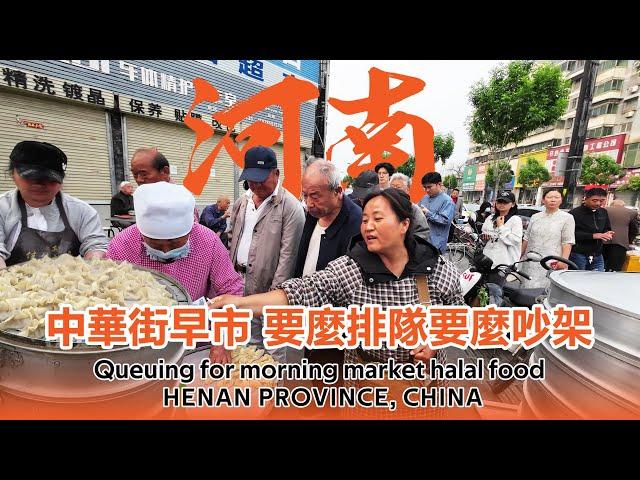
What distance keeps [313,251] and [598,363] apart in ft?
5.18

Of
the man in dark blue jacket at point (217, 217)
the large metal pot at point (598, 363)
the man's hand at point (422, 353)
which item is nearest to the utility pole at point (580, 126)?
the large metal pot at point (598, 363)

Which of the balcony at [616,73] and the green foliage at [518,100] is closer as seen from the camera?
the green foliage at [518,100]

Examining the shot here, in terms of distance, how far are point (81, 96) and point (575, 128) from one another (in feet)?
31.0

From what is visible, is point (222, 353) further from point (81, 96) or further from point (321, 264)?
point (81, 96)

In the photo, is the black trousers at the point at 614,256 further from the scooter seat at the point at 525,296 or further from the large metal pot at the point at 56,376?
the large metal pot at the point at 56,376

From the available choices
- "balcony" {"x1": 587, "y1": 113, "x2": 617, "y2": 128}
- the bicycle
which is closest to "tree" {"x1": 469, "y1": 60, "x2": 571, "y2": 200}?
the bicycle

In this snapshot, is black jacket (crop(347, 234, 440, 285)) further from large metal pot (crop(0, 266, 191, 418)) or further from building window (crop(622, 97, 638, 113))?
building window (crop(622, 97, 638, 113))

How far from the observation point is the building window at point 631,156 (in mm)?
21130

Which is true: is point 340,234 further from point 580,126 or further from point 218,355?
point 580,126

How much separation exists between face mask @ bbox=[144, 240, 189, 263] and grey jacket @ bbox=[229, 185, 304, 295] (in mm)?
889

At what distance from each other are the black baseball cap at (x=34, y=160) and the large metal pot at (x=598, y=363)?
8.25 feet

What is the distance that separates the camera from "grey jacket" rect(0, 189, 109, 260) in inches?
67.6

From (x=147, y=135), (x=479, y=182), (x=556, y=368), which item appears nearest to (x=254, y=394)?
(x=556, y=368)

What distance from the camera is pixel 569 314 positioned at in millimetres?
1430
